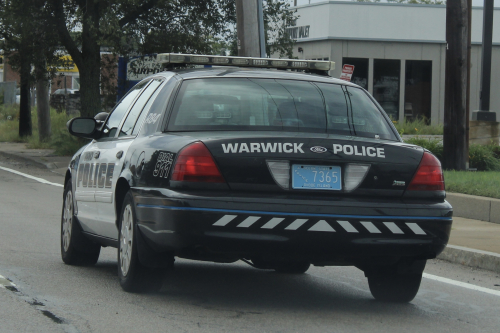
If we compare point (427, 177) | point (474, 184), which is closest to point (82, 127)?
point (427, 177)

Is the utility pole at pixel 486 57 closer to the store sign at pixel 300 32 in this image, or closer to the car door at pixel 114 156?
the car door at pixel 114 156

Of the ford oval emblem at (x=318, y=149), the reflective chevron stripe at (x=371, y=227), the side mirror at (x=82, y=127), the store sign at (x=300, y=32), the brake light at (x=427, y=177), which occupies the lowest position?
the reflective chevron stripe at (x=371, y=227)

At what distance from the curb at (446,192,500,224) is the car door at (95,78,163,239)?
6.07 meters

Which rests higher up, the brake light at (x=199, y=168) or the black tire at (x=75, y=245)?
the brake light at (x=199, y=168)

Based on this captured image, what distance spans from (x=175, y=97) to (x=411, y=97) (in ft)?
100.0

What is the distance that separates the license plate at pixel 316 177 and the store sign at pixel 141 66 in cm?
1833

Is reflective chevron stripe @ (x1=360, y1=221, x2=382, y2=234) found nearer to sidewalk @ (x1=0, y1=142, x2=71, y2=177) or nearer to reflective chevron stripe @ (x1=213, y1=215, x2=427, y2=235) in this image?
reflective chevron stripe @ (x1=213, y1=215, x2=427, y2=235)

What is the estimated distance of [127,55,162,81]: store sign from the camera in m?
23.5

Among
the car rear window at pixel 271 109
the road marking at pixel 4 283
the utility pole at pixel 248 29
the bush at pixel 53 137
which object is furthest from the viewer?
the bush at pixel 53 137

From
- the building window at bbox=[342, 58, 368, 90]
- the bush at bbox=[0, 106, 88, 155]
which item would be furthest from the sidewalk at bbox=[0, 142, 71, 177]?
the building window at bbox=[342, 58, 368, 90]

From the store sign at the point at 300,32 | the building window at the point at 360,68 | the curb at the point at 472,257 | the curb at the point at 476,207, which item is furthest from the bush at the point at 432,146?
the store sign at the point at 300,32

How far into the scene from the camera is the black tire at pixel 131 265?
578 centimetres

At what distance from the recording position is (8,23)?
21.5 meters

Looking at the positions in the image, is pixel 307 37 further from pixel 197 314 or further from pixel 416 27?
pixel 197 314
